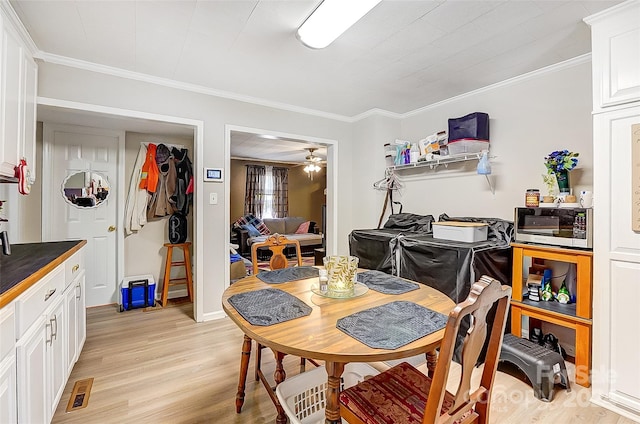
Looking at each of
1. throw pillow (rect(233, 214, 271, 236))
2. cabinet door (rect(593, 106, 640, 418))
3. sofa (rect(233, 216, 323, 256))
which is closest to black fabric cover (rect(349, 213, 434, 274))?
cabinet door (rect(593, 106, 640, 418))

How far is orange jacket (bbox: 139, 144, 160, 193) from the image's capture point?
3688 millimetres

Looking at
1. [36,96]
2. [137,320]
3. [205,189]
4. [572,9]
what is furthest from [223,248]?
[572,9]

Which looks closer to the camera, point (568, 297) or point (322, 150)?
point (568, 297)

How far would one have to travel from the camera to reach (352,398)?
3.95 feet

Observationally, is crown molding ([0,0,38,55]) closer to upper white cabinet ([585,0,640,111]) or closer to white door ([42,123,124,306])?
white door ([42,123,124,306])

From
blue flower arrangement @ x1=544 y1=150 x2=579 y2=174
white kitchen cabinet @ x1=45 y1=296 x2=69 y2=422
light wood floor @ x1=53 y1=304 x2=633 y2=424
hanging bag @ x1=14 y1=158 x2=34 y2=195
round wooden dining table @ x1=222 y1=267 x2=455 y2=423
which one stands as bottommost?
light wood floor @ x1=53 y1=304 x2=633 y2=424

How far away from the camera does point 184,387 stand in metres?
1.99

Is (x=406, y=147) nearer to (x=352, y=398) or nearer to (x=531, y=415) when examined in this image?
(x=531, y=415)

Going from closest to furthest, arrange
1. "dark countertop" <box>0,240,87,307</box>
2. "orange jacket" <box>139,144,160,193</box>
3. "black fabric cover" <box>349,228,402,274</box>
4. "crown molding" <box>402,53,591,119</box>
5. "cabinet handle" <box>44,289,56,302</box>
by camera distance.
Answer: "dark countertop" <box>0,240,87,307</box>, "cabinet handle" <box>44,289,56,302</box>, "crown molding" <box>402,53,591,119</box>, "black fabric cover" <box>349,228,402,274</box>, "orange jacket" <box>139,144,160,193</box>

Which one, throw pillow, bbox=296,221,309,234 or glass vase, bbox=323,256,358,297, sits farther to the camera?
throw pillow, bbox=296,221,309,234

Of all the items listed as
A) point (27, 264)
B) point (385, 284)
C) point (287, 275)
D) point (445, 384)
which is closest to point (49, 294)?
point (27, 264)

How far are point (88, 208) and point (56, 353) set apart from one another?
2.34 meters

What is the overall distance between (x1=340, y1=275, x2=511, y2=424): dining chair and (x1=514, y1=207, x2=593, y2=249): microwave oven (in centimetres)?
137

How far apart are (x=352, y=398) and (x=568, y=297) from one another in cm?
194
